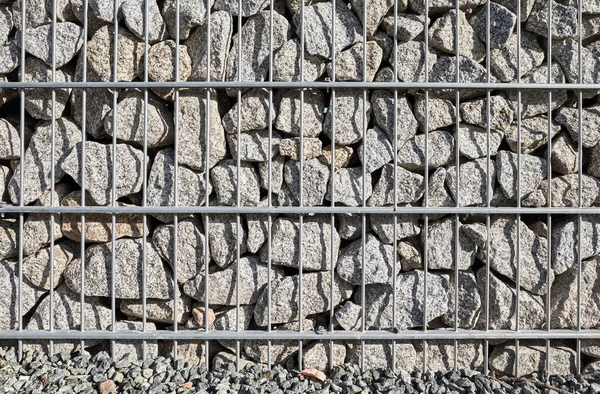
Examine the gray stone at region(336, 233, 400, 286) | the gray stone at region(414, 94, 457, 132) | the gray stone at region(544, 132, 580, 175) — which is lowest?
the gray stone at region(336, 233, 400, 286)

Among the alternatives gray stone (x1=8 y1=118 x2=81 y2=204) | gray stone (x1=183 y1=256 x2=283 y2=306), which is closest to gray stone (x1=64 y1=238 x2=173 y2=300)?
gray stone (x1=183 y1=256 x2=283 y2=306)

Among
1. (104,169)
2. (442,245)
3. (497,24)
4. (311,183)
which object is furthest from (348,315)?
(497,24)

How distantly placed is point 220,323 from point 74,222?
922 mm

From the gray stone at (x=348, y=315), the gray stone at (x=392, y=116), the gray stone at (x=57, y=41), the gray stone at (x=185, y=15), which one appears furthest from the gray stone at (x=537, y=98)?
the gray stone at (x=57, y=41)

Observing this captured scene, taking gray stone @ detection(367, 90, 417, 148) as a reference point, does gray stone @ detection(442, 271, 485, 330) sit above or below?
below

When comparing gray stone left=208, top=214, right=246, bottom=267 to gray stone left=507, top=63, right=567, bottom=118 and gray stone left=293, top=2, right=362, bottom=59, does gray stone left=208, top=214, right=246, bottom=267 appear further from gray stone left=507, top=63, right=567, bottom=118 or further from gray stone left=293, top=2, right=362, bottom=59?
gray stone left=507, top=63, right=567, bottom=118

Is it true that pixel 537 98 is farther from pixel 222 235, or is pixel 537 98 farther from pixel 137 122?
pixel 137 122

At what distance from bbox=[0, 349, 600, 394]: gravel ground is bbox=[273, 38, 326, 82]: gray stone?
59.3 inches

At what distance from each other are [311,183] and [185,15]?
1.08 metres

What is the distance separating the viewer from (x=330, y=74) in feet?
8.43

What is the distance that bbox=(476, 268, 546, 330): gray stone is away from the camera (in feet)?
8.45

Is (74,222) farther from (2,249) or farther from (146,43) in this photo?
(146,43)

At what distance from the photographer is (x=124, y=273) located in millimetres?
2562

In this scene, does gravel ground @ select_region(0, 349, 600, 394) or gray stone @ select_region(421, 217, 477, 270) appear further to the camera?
gray stone @ select_region(421, 217, 477, 270)
